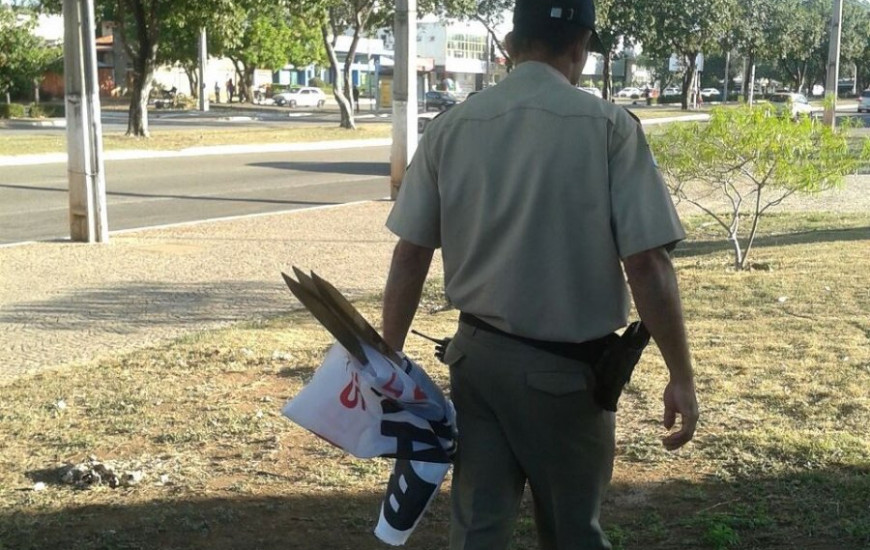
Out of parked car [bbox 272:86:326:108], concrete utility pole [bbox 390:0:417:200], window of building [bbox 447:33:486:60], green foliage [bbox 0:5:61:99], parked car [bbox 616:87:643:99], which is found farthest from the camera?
window of building [bbox 447:33:486:60]

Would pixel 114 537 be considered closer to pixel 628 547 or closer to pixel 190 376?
pixel 628 547

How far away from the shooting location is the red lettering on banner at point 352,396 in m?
2.96

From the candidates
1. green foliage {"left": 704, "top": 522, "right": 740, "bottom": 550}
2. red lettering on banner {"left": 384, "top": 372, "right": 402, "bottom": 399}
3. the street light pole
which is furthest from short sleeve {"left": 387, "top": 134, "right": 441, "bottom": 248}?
the street light pole

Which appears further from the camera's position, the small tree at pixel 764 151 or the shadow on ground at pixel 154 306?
the small tree at pixel 764 151

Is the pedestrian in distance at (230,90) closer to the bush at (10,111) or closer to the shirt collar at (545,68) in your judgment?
the bush at (10,111)

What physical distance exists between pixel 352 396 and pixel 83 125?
9.84 metres

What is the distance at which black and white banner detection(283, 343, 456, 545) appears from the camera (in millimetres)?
2943

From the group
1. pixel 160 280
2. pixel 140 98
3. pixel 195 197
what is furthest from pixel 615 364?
pixel 140 98

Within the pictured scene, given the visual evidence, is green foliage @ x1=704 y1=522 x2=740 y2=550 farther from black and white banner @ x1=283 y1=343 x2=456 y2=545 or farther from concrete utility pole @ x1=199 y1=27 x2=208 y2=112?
concrete utility pole @ x1=199 y1=27 x2=208 y2=112

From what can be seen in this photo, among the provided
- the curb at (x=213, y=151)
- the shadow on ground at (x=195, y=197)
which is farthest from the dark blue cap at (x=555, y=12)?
the curb at (x=213, y=151)

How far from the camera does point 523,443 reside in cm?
295

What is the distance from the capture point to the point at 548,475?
2.96 m

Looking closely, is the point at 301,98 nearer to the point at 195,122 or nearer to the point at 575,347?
the point at 195,122

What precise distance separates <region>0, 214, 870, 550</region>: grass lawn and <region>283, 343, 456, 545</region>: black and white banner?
135 cm
